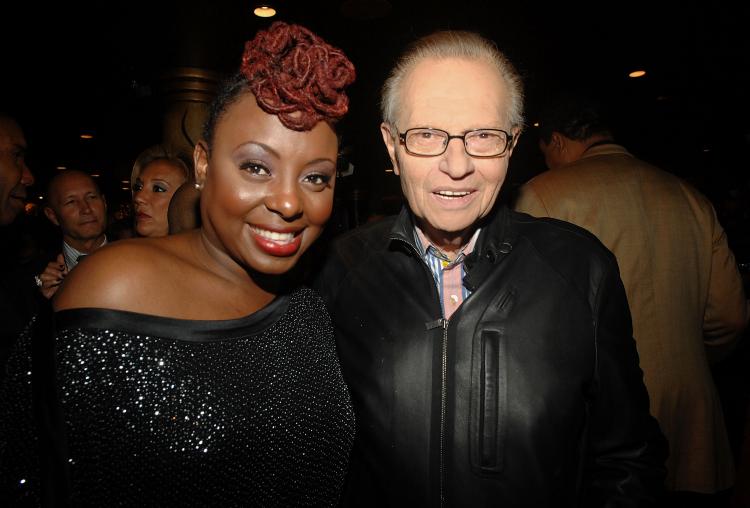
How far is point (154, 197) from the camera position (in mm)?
2879

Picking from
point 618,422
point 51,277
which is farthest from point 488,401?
point 51,277

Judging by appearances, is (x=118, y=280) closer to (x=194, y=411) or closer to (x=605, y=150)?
Result: (x=194, y=411)

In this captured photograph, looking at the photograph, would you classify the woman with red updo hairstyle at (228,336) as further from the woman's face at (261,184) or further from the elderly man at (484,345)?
the elderly man at (484,345)

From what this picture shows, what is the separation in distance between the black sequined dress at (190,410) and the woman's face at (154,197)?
5.99 feet

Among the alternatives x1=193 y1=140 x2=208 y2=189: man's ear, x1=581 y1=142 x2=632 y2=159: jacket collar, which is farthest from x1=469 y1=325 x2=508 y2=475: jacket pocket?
x1=581 y1=142 x2=632 y2=159: jacket collar

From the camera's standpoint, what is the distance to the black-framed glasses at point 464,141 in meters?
1.42

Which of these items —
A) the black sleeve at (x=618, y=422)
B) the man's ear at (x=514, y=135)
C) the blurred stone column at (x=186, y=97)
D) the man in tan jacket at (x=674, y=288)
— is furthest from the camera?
the blurred stone column at (x=186, y=97)

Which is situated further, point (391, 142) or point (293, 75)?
point (391, 142)

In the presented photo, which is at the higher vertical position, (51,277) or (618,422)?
(51,277)

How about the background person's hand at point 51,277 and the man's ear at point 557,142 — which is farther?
the background person's hand at point 51,277

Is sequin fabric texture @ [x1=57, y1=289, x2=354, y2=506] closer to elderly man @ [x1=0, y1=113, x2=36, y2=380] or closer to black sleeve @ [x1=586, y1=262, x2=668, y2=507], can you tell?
black sleeve @ [x1=586, y1=262, x2=668, y2=507]

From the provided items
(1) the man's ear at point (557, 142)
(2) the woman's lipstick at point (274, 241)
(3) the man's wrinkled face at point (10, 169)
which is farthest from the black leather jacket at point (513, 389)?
(3) the man's wrinkled face at point (10, 169)

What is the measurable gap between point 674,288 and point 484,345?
1.44m

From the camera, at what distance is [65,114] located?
25.9ft
